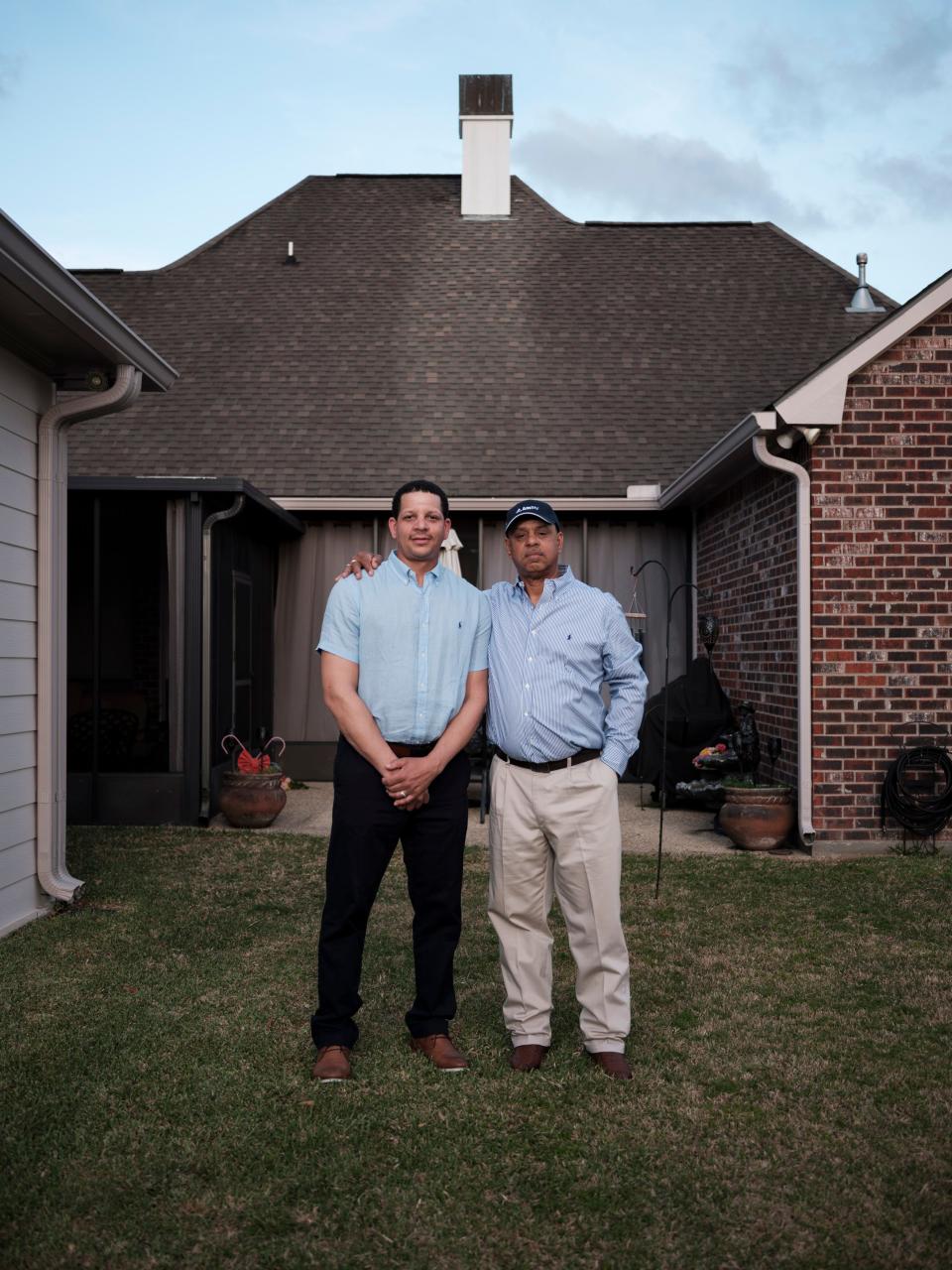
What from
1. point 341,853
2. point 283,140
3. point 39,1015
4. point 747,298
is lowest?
point 39,1015

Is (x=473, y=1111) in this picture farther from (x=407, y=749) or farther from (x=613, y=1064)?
(x=407, y=749)

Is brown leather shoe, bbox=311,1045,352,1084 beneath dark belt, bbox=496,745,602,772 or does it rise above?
beneath

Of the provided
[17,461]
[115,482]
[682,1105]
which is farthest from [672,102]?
[682,1105]

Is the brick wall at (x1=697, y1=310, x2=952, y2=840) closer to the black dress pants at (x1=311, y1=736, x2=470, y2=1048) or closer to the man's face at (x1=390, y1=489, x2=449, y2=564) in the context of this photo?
the black dress pants at (x1=311, y1=736, x2=470, y2=1048)

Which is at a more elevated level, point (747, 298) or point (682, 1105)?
point (747, 298)

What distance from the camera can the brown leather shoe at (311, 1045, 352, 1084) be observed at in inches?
137

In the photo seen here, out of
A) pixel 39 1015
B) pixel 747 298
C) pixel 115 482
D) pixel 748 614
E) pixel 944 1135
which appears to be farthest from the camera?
pixel 747 298

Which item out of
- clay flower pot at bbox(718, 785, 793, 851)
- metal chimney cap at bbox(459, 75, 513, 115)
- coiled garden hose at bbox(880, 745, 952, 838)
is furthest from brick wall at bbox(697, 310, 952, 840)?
metal chimney cap at bbox(459, 75, 513, 115)

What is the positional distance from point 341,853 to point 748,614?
19.7 feet

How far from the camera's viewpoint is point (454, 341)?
12.5 m

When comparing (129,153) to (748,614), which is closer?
(748,614)

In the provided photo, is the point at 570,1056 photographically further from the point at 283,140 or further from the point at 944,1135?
the point at 283,140

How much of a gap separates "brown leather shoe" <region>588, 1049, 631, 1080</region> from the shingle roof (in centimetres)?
778

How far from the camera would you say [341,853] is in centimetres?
353
